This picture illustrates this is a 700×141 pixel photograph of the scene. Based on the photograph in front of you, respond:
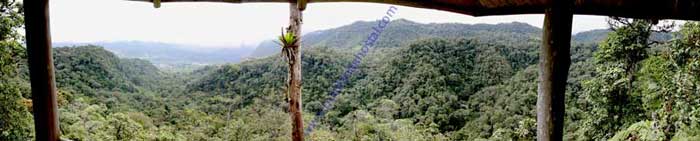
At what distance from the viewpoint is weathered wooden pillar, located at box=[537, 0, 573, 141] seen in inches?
64.5

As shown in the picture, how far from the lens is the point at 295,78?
4.87m

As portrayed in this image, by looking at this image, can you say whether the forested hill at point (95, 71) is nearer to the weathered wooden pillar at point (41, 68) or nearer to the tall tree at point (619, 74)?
the tall tree at point (619, 74)

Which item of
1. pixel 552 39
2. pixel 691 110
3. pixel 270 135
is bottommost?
pixel 270 135

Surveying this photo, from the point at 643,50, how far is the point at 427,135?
792cm

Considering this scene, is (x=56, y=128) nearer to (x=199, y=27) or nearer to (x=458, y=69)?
(x=458, y=69)

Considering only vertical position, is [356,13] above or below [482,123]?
above

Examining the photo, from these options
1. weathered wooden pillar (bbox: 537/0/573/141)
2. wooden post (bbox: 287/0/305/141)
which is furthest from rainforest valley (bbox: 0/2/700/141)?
weathered wooden pillar (bbox: 537/0/573/141)

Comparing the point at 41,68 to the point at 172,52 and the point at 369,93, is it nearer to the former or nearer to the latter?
the point at 369,93

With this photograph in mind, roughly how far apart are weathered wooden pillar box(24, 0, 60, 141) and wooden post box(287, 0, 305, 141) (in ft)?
8.49

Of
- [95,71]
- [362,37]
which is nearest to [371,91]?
[362,37]

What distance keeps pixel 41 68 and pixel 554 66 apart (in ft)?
6.37

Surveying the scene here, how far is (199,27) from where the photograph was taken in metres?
34.2

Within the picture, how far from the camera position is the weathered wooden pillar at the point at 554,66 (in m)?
1.64

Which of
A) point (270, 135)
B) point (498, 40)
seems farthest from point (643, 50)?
point (498, 40)
